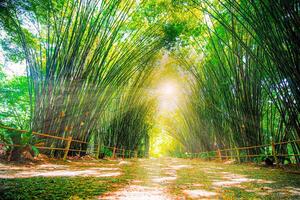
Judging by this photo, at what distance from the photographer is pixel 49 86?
4199mm

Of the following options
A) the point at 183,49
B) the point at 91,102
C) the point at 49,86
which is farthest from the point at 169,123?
the point at 49,86

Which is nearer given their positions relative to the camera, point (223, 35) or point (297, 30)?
point (297, 30)

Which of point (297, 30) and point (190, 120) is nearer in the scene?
point (297, 30)

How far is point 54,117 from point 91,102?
1.07 meters

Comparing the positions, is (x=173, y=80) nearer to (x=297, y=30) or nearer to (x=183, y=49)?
(x=183, y=49)

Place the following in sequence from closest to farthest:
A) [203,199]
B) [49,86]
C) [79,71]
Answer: [203,199]
[49,86]
[79,71]

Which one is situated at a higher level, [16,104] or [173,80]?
[173,80]

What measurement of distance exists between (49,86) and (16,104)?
803 cm

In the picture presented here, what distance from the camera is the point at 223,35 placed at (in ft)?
16.9

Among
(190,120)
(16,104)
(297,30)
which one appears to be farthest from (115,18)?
(16,104)

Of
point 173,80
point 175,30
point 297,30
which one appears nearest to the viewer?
point 297,30

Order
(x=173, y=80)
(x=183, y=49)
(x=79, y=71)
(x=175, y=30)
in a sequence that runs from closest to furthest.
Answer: (x=79, y=71), (x=175, y=30), (x=183, y=49), (x=173, y=80)

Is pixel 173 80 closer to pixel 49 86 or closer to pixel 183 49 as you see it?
pixel 183 49

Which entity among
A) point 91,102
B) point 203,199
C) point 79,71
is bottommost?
point 203,199
